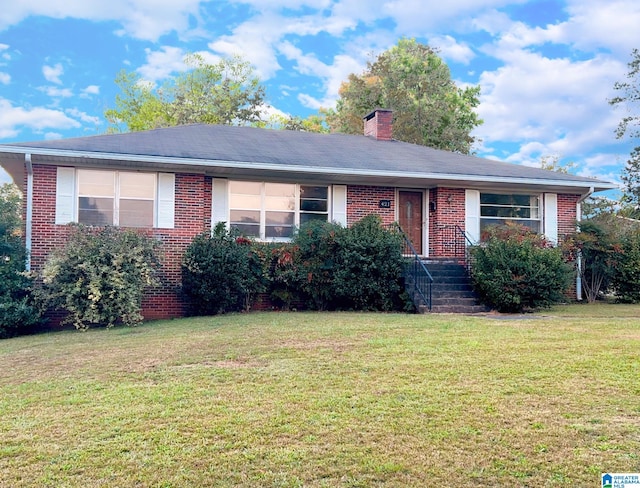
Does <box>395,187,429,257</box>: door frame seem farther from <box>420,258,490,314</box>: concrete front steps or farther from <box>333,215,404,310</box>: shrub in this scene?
<box>333,215,404,310</box>: shrub

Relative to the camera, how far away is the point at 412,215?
1460cm

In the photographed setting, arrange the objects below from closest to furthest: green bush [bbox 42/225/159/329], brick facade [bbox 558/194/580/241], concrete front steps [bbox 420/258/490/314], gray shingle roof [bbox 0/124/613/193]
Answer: green bush [bbox 42/225/159/329] → concrete front steps [bbox 420/258/490/314] → gray shingle roof [bbox 0/124/613/193] → brick facade [bbox 558/194/580/241]

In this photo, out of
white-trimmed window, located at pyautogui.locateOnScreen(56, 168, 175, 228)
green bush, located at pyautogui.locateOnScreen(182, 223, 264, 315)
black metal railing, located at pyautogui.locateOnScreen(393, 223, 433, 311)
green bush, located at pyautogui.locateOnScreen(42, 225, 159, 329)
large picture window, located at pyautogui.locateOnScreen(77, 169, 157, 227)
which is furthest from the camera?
large picture window, located at pyautogui.locateOnScreen(77, 169, 157, 227)

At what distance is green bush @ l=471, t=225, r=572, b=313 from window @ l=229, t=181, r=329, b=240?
4263mm

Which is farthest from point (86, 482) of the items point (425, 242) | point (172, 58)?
point (172, 58)

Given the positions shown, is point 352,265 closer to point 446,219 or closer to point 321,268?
point 321,268

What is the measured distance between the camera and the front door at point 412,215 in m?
14.5

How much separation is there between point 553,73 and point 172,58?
24.6 metres

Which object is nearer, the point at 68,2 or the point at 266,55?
the point at 68,2

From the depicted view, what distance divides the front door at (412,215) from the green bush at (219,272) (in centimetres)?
462

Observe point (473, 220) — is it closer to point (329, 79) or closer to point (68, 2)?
point (68, 2)

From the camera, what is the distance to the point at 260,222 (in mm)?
13352

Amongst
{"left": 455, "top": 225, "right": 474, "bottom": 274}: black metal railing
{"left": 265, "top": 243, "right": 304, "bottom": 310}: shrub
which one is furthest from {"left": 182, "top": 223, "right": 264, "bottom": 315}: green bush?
{"left": 455, "top": 225, "right": 474, "bottom": 274}: black metal railing

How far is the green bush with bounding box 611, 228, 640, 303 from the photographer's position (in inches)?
542
